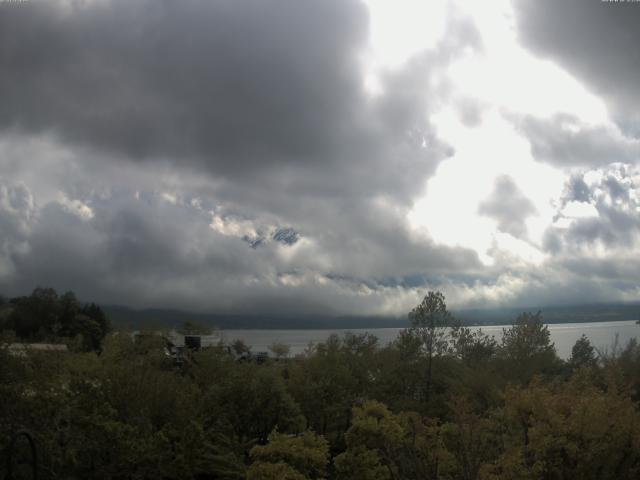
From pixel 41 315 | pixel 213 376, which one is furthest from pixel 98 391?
pixel 41 315

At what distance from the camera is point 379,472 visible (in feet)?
55.3

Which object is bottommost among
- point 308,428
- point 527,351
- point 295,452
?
point 308,428

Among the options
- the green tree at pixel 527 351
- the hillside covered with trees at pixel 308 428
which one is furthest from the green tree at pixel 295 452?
the green tree at pixel 527 351

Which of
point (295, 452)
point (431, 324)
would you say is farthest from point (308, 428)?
point (431, 324)

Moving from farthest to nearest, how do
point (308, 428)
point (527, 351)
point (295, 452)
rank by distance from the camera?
1. point (527, 351)
2. point (308, 428)
3. point (295, 452)

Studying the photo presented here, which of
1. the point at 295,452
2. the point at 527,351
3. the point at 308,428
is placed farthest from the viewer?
the point at 527,351

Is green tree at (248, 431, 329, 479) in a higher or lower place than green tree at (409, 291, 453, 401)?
lower

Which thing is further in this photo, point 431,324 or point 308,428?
point 431,324

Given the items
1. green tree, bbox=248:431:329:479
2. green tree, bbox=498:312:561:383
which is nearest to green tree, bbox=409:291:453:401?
green tree, bbox=498:312:561:383

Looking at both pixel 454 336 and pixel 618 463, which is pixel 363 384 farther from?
pixel 618 463

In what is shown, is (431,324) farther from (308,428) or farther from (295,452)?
(295,452)

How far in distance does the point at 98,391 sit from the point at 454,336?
80.2 feet

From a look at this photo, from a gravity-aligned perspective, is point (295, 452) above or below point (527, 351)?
below

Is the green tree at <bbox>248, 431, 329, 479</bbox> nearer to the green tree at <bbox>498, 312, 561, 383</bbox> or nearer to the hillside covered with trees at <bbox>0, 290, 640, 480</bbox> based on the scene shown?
the hillside covered with trees at <bbox>0, 290, 640, 480</bbox>
